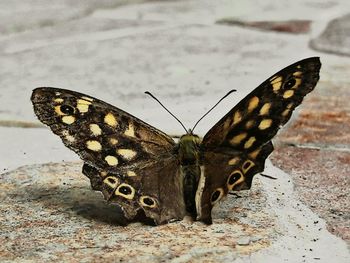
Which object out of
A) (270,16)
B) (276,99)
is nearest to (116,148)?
(276,99)

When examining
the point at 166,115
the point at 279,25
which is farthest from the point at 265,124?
the point at 279,25

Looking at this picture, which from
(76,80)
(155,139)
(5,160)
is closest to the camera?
(155,139)

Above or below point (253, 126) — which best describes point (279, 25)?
above

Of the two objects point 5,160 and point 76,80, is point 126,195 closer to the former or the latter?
point 5,160

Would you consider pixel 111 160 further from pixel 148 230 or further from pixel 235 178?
pixel 235 178

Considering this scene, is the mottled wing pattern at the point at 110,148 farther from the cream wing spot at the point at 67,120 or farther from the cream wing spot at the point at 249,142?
the cream wing spot at the point at 249,142

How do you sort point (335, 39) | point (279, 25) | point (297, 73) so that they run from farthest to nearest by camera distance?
1. point (279, 25)
2. point (335, 39)
3. point (297, 73)

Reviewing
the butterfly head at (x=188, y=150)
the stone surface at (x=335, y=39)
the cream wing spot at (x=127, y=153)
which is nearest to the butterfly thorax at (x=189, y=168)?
the butterfly head at (x=188, y=150)
